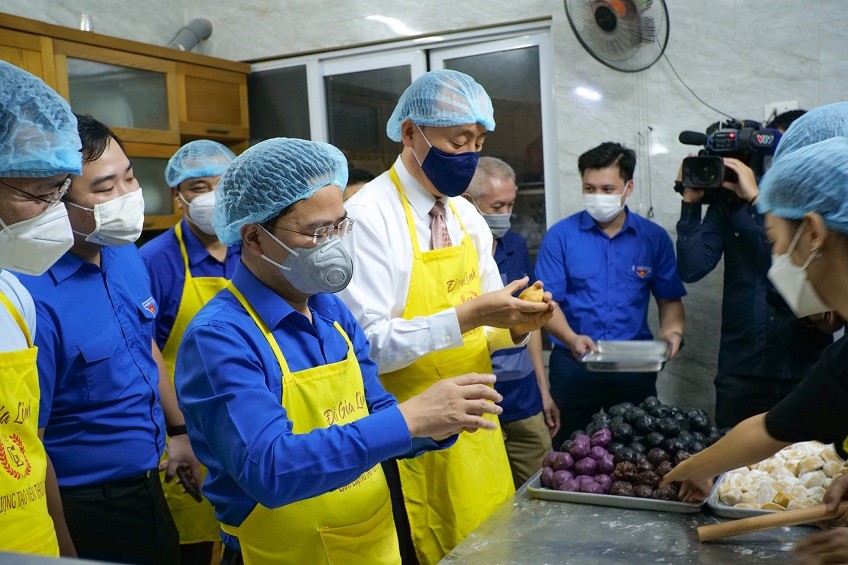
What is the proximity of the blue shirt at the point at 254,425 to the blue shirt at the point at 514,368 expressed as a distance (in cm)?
122

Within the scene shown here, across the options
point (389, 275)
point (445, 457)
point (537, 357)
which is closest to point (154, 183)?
point (537, 357)

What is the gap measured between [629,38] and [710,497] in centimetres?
223

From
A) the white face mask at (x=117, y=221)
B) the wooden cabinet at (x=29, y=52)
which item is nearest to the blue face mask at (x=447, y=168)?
the white face mask at (x=117, y=221)

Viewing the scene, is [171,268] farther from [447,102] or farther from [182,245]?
[447,102]

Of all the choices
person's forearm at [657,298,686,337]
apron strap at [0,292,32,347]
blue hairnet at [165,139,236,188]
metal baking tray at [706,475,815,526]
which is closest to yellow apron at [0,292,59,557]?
apron strap at [0,292,32,347]

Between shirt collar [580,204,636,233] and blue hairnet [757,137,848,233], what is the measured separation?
6.11ft

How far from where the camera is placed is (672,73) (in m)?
3.61

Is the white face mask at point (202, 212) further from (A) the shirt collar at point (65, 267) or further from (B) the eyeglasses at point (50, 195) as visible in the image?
(B) the eyeglasses at point (50, 195)

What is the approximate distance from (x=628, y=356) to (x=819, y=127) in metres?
1.05

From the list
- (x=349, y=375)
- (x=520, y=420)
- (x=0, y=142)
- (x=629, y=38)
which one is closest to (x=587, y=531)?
(x=349, y=375)

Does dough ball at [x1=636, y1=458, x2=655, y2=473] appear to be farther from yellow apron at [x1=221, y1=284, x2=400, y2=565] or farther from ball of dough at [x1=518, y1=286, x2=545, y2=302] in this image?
yellow apron at [x1=221, y1=284, x2=400, y2=565]

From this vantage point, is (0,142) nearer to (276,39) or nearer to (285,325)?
(285,325)

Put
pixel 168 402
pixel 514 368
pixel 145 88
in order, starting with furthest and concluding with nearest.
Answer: pixel 145 88, pixel 514 368, pixel 168 402

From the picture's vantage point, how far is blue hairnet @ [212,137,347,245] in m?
1.50
